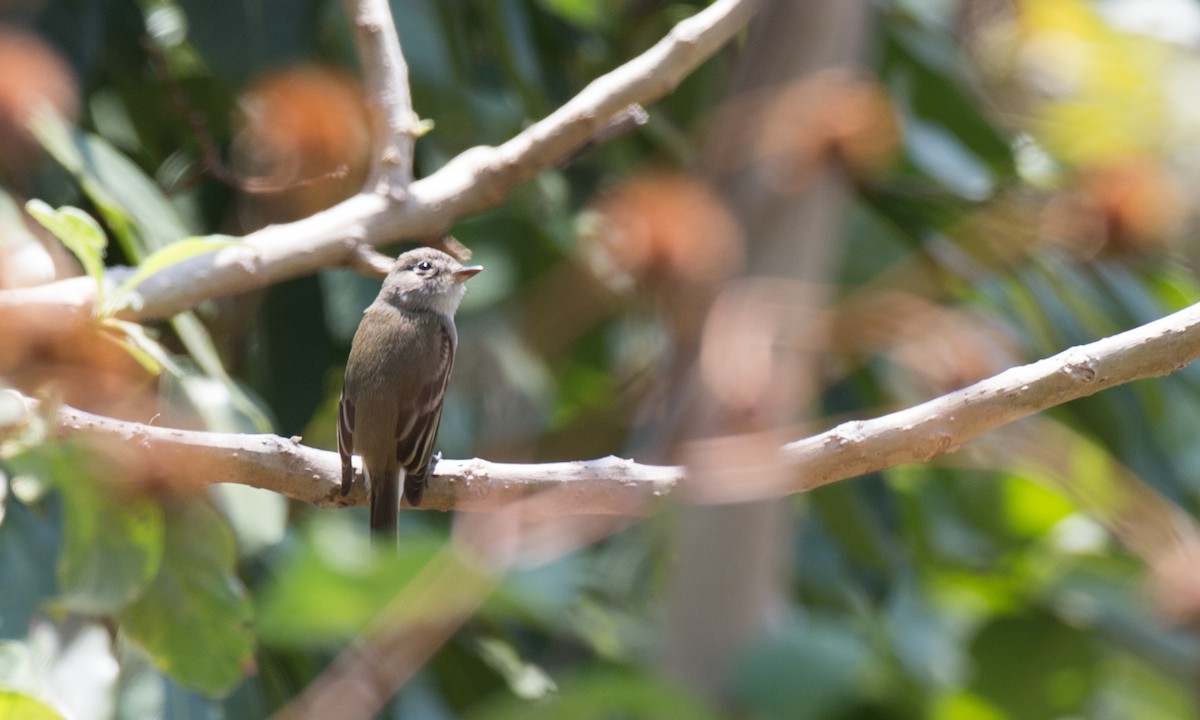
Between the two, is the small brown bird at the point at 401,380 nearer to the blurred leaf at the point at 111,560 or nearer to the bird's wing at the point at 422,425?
the bird's wing at the point at 422,425

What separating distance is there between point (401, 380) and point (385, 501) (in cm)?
75

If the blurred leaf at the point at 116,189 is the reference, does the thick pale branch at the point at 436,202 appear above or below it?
above

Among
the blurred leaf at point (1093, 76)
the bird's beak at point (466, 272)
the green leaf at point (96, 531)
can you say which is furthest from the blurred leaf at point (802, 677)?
the blurred leaf at point (1093, 76)

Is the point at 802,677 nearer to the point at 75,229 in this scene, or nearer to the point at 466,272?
the point at 75,229

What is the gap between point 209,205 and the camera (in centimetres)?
626

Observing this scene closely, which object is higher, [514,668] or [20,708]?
[20,708]

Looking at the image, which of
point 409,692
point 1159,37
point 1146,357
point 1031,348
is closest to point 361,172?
point 409,692

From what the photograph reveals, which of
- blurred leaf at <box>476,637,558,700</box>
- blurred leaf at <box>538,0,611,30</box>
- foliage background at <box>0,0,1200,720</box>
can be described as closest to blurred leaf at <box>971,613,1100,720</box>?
foliage background at <box>0,0,1200,720</box>

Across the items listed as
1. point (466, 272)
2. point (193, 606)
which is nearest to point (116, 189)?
point (466, 272)

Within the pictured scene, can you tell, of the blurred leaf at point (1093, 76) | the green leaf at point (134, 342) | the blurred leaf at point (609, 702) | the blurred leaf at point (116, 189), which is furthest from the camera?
the blurred leaf at point (1093, 76)

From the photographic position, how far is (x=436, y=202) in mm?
4035

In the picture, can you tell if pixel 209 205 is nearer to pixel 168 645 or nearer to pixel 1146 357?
pixel 168 645

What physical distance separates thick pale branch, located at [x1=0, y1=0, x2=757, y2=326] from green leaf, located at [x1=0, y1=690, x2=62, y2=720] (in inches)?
75.7

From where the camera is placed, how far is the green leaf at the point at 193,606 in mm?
2990
